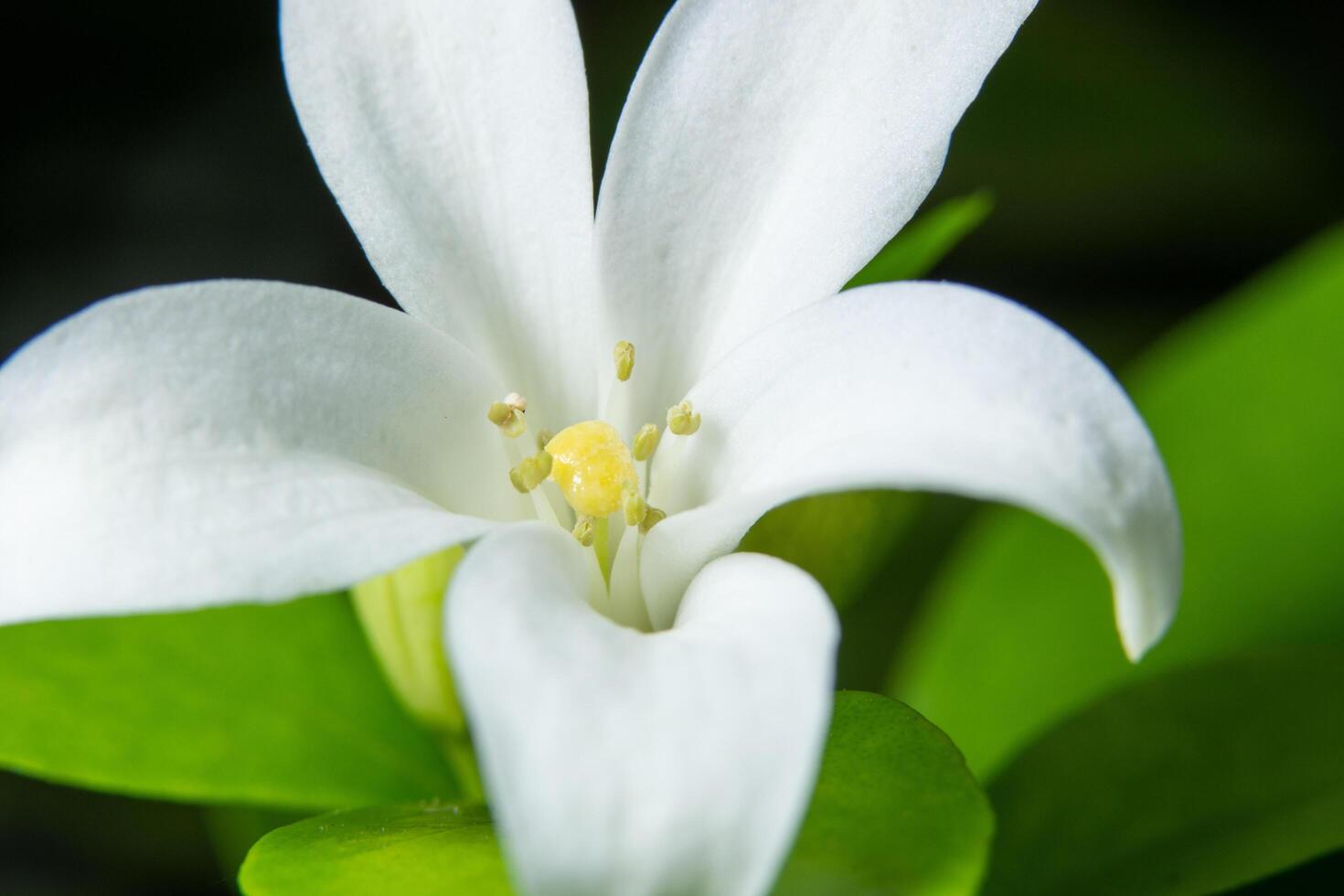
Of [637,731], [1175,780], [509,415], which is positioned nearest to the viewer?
[637,731]

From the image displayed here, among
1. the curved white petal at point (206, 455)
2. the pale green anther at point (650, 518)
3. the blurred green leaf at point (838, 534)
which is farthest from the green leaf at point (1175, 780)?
Result: the curved white petal at point (206, 455)

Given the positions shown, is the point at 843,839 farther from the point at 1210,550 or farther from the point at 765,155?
the point at 1210,550

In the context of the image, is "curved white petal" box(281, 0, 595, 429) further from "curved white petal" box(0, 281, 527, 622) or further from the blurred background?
the blurred background

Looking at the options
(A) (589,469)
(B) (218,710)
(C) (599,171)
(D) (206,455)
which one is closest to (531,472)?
(A) (589,469)

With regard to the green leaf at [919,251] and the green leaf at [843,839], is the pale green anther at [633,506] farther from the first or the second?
the green leaf at [919,251]

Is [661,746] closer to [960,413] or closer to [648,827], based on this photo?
[648,827]

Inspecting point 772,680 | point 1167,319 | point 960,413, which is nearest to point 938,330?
point 960,413
